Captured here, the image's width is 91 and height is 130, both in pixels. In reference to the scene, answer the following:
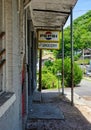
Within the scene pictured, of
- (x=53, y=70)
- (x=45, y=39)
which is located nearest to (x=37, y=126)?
(x=45, y=39)

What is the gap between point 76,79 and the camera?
27.5 metres

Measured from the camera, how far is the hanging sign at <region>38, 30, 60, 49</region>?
17.8 metres

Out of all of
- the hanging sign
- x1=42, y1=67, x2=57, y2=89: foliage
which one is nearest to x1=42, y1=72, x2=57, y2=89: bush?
x1=42, y1=67, x2=57, y2=89: foliage

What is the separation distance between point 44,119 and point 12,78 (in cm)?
481

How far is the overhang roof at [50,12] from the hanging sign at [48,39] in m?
0.46

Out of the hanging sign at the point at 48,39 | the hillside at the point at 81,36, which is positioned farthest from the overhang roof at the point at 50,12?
the hillside at the point at 81,36

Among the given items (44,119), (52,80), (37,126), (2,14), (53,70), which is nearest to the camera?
(2,14)

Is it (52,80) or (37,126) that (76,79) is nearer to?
(52,80)

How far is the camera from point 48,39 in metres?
18.0

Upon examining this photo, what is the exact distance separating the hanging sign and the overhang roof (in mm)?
457

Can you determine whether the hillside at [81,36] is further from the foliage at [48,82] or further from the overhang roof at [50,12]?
the overhang roof at [50,12]

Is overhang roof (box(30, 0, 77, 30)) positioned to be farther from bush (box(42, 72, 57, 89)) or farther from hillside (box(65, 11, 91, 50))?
hillside (box(65, 11, 91, 50))

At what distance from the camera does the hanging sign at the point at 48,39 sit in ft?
58.5

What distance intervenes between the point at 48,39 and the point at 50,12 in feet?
11.4
